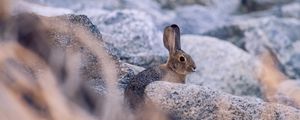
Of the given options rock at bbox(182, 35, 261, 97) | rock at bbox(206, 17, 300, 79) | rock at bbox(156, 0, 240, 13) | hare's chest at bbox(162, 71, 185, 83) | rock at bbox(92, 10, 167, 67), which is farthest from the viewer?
rock at bbox(156, 0, 240, 13)

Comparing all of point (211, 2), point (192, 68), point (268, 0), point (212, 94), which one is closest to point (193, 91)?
point (212, 94)

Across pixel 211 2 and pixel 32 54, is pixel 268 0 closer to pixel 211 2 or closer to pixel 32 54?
pixel 211 2

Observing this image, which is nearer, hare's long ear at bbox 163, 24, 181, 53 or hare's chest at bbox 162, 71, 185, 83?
hare's chest at bbox 162, 71, 185, 83

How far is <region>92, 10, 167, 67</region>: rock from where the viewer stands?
4.50 m

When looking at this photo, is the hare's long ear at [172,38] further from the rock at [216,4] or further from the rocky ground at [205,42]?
the rock at [216,4]

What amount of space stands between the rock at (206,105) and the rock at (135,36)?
74.1 inches

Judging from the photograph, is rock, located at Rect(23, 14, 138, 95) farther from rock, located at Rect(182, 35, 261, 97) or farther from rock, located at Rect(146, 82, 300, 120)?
rock, located at Rect(182, 35, 261, 97)

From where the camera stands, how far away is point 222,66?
241 inches

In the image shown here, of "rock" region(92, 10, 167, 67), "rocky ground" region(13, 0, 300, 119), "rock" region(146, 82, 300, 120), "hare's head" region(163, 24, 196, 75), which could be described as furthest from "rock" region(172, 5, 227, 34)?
"rock" region(146, 82, 300, 120)

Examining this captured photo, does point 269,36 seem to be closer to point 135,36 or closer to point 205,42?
point 205,42

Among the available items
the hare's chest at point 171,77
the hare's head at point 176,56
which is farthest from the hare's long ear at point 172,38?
the hare's chest at point 171,77

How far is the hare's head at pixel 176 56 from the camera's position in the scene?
3.58 metres

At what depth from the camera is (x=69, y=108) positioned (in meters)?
1.12

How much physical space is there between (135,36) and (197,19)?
3.14 meters
